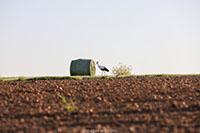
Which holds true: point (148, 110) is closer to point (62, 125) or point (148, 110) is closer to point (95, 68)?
point (62, 125)

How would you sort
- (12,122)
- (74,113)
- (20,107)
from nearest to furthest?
1. (12,122)
2. (74,113)
3. (20,107)

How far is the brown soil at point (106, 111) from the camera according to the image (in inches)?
197

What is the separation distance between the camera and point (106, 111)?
6090 mm

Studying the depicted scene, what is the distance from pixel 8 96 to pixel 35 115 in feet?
9.87

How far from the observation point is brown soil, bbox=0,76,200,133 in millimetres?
4992

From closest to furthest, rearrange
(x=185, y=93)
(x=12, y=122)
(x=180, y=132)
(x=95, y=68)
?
(x=180, y=132), (x=12, y=122), (x=185, y=93), (x=95, y=68)

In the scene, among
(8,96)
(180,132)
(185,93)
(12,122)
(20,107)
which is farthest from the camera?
(8,96)

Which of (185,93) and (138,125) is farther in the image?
(185,93)

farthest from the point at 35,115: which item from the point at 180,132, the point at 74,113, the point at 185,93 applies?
the point at 185,93

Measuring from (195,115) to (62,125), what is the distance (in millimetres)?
2403

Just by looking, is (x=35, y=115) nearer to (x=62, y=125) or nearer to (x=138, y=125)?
(x=62, y=125)

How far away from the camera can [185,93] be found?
325 inches

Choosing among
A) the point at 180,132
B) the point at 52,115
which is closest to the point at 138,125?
the point at 180,132

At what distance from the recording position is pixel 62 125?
5.22m
